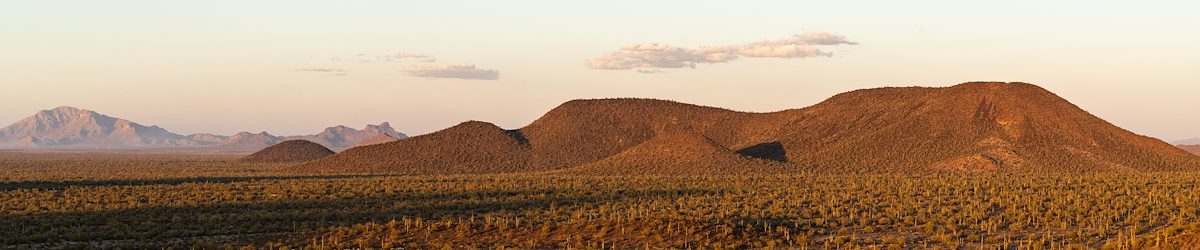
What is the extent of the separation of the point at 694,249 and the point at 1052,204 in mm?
22140

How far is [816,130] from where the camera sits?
112 m

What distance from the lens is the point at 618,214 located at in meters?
47.5

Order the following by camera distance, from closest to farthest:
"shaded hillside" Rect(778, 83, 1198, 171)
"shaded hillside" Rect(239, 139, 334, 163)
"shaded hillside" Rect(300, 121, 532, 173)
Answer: "shaded hillside" Rect(778, 83, 1198, 171), "shaded hillside" Rect(300, 121, 532, 173), "shaded hillside" Rect(239, 139, 334, 163)

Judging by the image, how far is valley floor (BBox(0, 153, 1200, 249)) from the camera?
3678cm

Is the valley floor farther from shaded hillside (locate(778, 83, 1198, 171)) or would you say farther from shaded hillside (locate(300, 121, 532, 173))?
shaded hillside (locate(300, 121, 532, 173))

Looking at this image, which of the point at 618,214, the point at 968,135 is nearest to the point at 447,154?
the point at 968,135

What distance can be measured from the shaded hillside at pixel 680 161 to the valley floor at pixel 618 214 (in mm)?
18751

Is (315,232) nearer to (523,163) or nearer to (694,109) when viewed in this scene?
(523,163)

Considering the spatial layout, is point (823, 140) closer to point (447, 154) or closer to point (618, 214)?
point (447, 154)

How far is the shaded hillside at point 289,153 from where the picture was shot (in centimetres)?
14812

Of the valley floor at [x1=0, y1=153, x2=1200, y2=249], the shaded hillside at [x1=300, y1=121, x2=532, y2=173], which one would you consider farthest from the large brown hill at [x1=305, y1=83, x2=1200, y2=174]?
the valley floor at [x1=0, y1=153, x2=1200, y2=249]

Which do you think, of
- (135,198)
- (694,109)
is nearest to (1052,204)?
(135,198)

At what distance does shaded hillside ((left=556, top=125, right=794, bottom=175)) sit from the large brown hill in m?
0.16

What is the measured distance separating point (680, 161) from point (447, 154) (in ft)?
95.6
